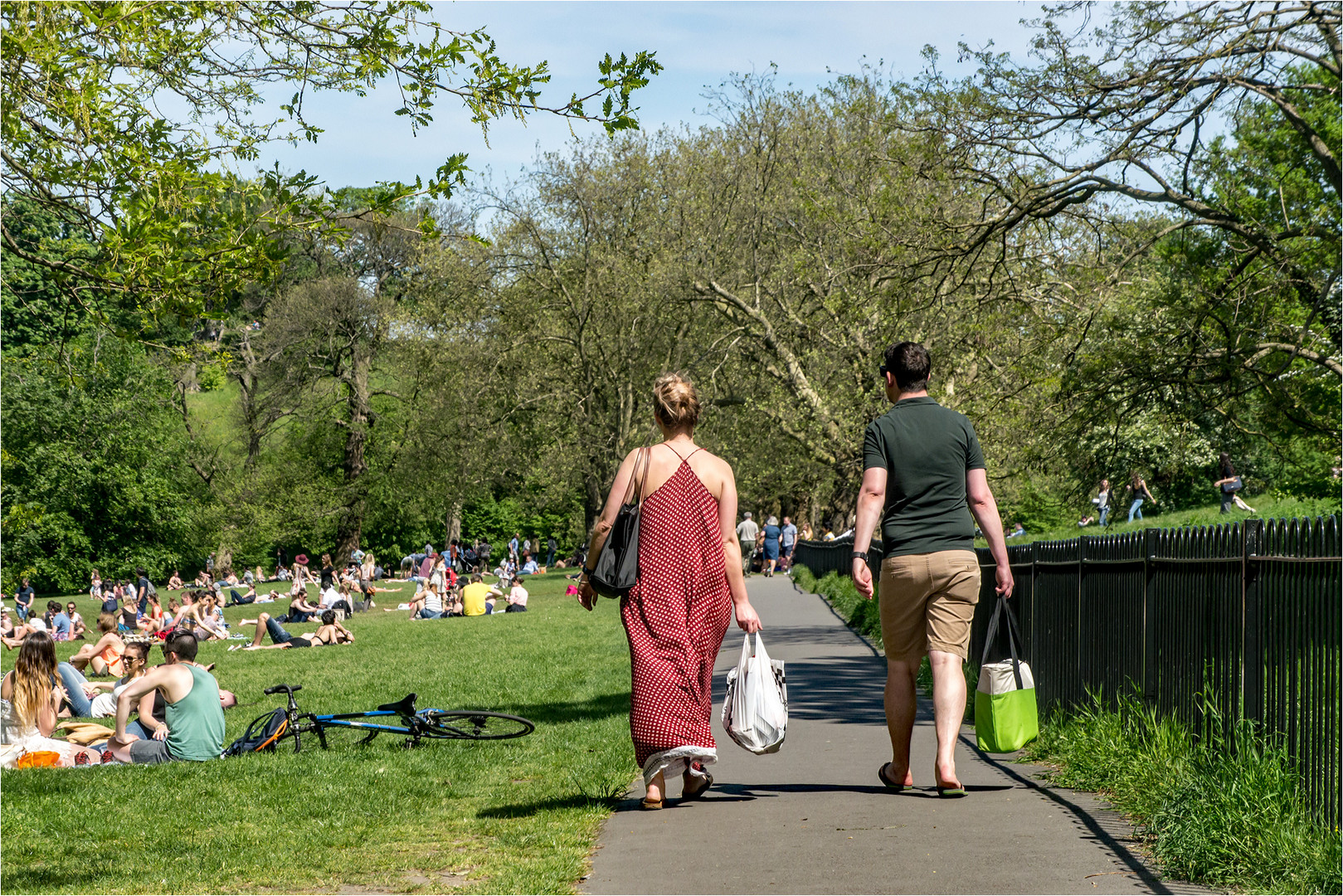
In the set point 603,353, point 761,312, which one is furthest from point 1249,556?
point 603,353

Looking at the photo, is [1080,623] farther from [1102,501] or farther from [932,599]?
[1102,501]

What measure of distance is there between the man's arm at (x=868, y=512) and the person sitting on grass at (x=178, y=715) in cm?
559

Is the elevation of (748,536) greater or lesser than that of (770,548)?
greater

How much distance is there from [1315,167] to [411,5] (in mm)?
15231

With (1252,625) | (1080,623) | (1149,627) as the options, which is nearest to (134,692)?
(1080,623)

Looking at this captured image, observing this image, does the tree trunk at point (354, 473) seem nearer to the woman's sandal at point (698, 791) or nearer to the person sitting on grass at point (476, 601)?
the person sitting on grass at point (476, 601)

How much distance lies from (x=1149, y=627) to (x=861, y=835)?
204 centimetres

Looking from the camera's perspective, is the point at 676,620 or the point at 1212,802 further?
the point at 676,620

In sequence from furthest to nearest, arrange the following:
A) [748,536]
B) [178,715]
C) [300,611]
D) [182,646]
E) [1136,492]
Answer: [1136,492] → [748,536] → [300,611] → [182,646] → [178,715]

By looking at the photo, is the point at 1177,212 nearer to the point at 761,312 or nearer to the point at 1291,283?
the point at 1291,283

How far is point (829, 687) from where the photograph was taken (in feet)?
35.8

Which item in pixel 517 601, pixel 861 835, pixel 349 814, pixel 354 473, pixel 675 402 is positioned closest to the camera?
pixel 861 835

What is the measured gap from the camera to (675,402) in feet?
20.0

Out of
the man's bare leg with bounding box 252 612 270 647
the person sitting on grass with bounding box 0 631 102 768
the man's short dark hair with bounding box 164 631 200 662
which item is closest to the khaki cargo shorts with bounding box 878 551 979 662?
the man's short dark hair with bounding box 164 631 200 662
